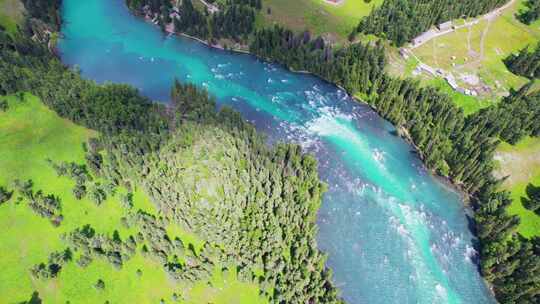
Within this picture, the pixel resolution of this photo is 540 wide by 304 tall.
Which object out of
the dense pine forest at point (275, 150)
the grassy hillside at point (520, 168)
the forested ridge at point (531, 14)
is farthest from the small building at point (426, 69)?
the forested ridge at point (531, 14)

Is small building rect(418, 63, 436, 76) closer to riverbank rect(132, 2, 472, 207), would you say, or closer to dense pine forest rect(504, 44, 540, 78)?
riverbank rect(132, 2, 472, 207)

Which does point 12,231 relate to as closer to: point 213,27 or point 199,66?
point 199,66

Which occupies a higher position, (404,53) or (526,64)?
(526,64)

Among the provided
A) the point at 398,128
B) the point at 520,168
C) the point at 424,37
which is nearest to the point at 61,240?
the point at 398,128

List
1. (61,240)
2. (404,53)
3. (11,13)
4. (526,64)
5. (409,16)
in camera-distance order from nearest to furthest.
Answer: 1. (61,240)
2. (526,64)
3. (404,53)
4. (409,16)
5. (11,13)

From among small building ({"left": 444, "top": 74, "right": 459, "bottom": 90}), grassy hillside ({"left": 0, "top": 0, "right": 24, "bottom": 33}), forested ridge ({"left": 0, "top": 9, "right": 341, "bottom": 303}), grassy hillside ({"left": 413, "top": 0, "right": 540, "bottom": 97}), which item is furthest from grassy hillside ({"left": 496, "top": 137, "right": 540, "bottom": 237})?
grassy hillside ({"left": 0, "top": 0, "right": 24, "bottom": 33})

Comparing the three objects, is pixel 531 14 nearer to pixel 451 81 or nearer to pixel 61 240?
pixel 451 81
